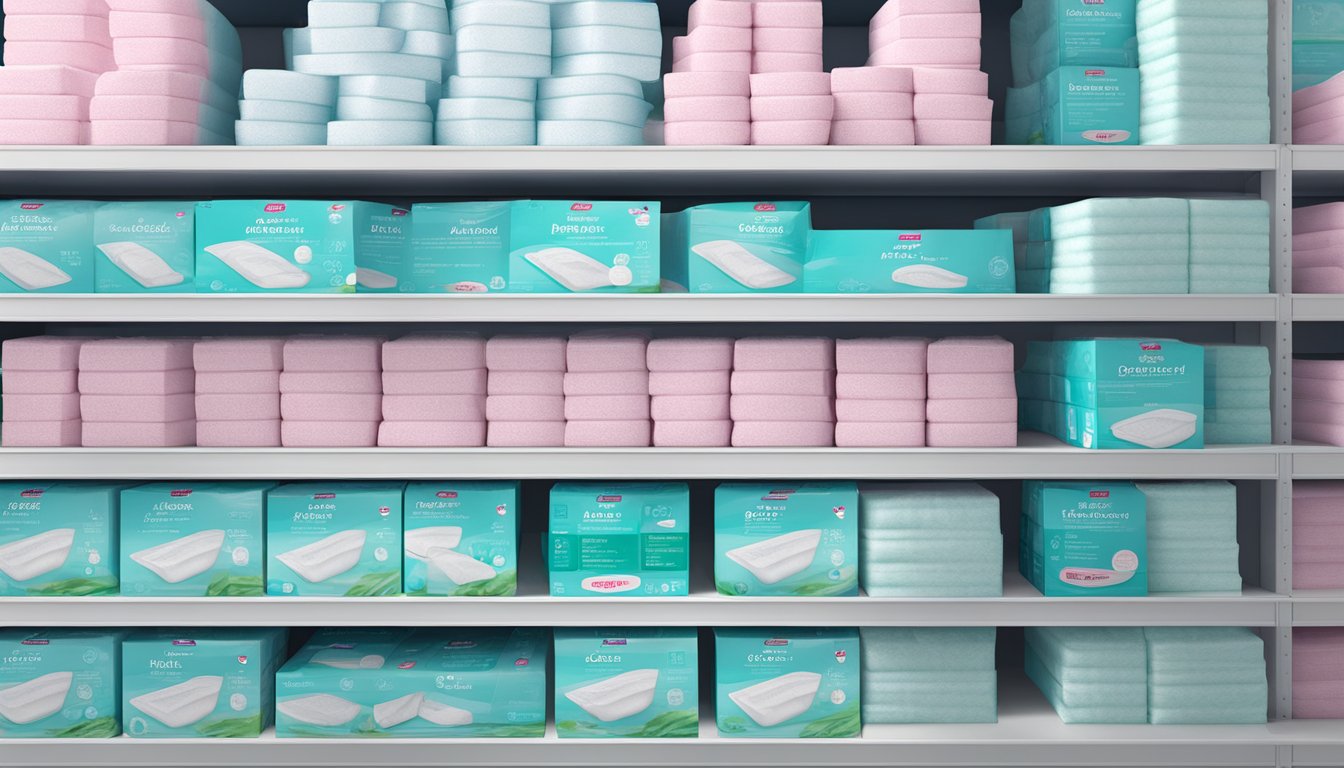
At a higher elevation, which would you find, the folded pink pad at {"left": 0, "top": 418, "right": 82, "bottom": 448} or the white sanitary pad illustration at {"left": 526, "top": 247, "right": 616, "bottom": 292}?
the white sanitary pad illustration at {"left": 526, "top": 247, "right": 616, "bottom": 292}

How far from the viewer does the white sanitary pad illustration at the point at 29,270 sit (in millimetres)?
2518

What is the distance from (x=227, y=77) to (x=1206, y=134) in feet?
9.31

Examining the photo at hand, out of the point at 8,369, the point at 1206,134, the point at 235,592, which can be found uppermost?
the point at 1206,134

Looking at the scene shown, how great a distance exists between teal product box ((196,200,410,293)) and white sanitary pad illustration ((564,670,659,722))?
4.22 feet

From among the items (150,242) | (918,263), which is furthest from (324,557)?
(918,263)

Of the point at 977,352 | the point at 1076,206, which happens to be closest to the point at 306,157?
the point at 977,352

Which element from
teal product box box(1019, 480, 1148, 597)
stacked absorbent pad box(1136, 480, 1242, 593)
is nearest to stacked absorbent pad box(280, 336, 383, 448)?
teal product box box(1019, 480, 1148, 597)

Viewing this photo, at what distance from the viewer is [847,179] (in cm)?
267

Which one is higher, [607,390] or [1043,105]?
[1043,105]

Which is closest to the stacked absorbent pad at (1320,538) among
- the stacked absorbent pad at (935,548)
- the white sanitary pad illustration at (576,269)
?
the stacked absorbent pad at (935,548)

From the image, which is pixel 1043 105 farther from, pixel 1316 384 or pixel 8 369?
pixel 8 369

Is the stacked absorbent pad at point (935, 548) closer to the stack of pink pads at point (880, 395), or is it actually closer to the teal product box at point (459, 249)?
the stack of pink pads at point (880, 395)

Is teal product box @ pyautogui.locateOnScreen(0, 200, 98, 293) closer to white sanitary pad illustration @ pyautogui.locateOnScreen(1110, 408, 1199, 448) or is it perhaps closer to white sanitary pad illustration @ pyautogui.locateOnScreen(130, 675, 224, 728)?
white sanitary pad illustration @ pyautogui.locateOnScreen(130, 675, 224, 728)

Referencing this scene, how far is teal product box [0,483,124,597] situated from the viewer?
2.53m
